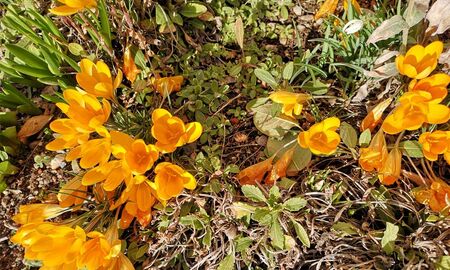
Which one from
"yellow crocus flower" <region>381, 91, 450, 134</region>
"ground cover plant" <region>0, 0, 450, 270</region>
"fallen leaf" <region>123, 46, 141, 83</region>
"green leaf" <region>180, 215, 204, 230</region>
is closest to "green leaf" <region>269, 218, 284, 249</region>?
"ground cover plant" <region>0, 0, 450, 270</region>

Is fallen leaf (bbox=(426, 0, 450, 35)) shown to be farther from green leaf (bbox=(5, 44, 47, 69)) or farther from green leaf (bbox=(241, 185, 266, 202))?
green leaf (bbox=(5, 44, 47, 69))

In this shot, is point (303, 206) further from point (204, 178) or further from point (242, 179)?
point (204, 178)

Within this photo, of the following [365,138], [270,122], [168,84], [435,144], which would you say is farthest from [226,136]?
[435,144]

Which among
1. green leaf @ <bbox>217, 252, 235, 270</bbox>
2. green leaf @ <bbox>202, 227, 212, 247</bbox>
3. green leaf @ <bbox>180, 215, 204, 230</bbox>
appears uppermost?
green leaf @ <bbox>180, 215, 204, 230</bbox>

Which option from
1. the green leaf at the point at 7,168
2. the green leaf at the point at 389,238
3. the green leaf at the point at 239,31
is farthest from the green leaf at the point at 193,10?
the green leaf at the point at 389,238

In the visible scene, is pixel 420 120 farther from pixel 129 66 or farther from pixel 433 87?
pixel 129 66

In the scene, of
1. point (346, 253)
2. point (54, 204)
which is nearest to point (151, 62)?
point (54, 204)
